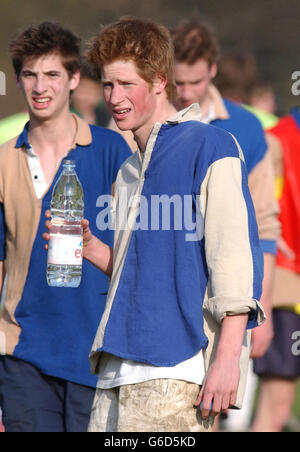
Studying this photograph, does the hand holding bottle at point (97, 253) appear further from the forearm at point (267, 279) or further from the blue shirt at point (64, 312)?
the forearm at point (267, 279)

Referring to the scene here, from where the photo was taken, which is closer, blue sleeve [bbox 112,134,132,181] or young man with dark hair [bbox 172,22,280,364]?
blue sleeve [bbox 112,134,132,181]

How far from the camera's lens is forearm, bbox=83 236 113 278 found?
14.1ft

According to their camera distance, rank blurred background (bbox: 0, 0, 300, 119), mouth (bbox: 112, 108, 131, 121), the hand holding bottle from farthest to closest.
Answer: blurred background (bbox: 0, 0, 300, 119)
the hand holding bottle
mouth (bbox: 112, 108, 131, 121)

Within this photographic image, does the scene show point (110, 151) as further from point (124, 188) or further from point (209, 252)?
point (209, 252)

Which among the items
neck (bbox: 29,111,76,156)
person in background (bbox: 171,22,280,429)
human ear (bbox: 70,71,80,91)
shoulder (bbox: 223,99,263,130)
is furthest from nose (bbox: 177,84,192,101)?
neck (bbox: 29,111,76,156)

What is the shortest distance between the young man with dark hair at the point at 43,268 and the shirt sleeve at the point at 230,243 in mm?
1280

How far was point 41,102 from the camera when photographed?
508 centimetres

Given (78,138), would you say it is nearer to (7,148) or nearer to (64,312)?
(7,148)

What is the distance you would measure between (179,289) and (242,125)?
7.52 ft

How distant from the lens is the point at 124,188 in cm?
421

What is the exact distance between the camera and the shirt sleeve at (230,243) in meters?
3.66

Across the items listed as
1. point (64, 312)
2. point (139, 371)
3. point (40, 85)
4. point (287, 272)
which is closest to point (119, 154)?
point (40, 85)

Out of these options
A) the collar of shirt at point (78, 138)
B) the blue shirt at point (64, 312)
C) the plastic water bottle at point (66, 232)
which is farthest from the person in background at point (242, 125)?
the plastic water bottle at point (66, 232)

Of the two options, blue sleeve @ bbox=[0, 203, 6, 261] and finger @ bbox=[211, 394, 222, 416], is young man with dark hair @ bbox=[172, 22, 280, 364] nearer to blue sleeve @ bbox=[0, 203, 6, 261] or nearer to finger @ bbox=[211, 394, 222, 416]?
blue sleeve @ bbox=[0, 203, 6, 261]
